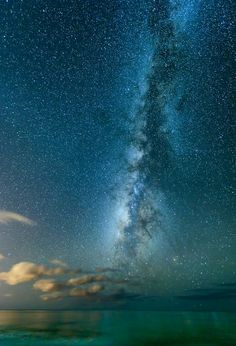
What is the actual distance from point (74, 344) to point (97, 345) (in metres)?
3.70

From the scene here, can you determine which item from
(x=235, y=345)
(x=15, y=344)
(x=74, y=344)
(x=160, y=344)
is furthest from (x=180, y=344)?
(x=15, y=344)

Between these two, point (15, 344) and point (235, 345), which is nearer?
point (235, 345)

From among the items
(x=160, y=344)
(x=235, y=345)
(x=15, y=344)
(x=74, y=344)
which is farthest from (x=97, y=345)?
(x=235, y=345)

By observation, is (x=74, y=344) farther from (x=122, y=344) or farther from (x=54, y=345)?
(x=122, y=344)

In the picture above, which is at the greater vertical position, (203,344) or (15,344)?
(15,344)

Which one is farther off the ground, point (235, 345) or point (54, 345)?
point (54, 345)

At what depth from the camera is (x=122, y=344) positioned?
150 feet

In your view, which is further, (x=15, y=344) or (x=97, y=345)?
(x=15, y=344)

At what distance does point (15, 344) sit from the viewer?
48.2 m

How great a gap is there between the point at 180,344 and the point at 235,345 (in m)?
7.73

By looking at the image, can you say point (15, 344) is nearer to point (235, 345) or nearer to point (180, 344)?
point (180, 344)

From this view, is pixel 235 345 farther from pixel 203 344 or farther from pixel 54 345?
pixel 54 345

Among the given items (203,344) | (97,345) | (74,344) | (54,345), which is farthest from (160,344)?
(54,345)

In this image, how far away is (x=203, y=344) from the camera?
45.2m
